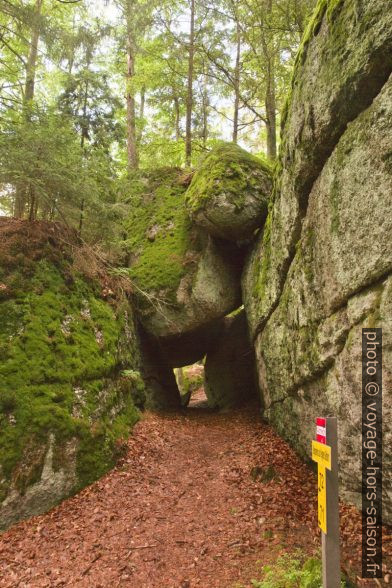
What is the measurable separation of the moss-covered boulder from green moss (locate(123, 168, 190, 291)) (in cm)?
378

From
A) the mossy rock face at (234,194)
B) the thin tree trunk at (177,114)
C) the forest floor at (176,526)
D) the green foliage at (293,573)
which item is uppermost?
the thin tree trunk at (177,114)

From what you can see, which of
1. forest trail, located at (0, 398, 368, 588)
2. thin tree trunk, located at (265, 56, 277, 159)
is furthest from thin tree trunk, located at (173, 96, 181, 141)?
forest trail, located at (0, 398, 368, 588)

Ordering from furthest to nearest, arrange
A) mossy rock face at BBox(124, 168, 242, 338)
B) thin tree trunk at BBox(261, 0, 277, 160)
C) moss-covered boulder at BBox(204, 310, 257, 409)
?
moss-covered boulder at BBox(204, 310, 257, 409), thin tree trunk at BBox(261, 0, 277, 160), mossy rock face at BBox(124, 168, 242, 338)

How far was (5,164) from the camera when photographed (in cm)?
623

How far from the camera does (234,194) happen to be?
8914 millimetres

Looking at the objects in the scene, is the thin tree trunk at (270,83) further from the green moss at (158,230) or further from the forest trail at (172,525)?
the forest trail at (172,525)

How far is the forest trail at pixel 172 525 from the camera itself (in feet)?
13.0

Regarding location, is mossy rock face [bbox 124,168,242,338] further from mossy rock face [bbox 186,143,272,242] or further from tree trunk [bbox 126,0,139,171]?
tree trunk [bbox 126,0,139,171]

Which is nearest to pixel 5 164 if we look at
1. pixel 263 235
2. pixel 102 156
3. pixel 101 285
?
pixel 102 156

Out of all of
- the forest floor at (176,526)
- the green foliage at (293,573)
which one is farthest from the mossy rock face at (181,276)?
the green foliage at (293,573)

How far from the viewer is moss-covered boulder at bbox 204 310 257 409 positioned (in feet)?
39.0

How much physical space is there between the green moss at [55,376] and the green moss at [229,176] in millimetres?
4013

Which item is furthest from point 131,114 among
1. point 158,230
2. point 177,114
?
point 158,230

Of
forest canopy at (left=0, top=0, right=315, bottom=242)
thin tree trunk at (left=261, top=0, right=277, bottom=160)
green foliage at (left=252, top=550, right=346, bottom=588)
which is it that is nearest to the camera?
green foliage at (left=252, top=550, right=346, bottom=588)
